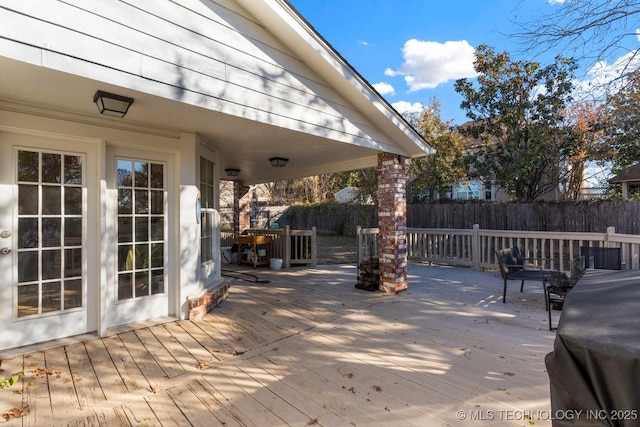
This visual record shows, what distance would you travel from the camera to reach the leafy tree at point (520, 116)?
32.0 ft

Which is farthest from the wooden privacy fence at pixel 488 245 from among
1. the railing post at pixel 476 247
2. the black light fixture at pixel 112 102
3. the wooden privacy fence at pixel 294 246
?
the black light fixture at pixel 112 102

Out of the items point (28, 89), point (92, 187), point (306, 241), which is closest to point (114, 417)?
point (92, 187)

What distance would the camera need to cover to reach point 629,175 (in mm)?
11461

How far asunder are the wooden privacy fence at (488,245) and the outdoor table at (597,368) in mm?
5497

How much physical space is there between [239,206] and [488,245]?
7.05 m

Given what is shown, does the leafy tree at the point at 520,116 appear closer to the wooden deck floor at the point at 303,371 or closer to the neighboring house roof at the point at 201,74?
the neighboring house roof at the point at 201,74

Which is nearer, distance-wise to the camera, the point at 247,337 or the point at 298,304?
the point at 247,337

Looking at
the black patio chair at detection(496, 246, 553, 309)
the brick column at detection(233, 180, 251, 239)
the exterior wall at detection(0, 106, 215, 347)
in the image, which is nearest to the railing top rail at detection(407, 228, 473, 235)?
the black patio chair at detection(496, 246, 553, 309)

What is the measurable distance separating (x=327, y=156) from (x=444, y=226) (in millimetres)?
7036

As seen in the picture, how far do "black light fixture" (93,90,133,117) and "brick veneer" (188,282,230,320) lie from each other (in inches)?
93.5

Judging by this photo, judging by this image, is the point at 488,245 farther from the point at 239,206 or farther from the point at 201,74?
the point at 239,206

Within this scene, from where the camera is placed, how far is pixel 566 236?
250 inches

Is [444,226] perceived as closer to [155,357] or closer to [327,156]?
[327,156]

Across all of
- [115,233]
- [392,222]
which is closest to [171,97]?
[115,233]
